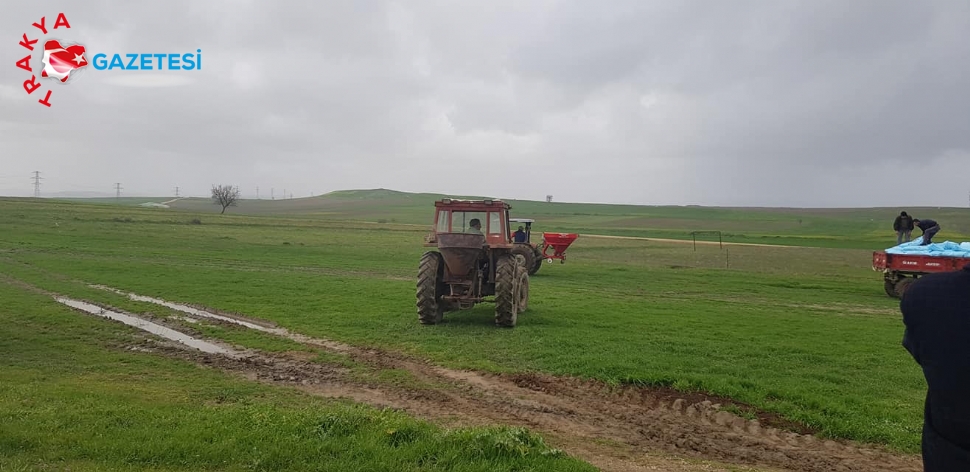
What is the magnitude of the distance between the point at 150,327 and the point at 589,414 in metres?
9.57

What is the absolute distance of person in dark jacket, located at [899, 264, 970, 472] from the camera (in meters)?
2.46

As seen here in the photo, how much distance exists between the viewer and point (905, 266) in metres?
20.1

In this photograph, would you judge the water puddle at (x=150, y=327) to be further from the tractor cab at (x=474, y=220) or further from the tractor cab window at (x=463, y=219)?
the tractor cab window at (x=463, y=219)

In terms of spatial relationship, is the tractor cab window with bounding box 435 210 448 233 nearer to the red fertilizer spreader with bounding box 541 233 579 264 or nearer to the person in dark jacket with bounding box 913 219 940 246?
the red fertilizer spreader with bounding box 541 233 579 264

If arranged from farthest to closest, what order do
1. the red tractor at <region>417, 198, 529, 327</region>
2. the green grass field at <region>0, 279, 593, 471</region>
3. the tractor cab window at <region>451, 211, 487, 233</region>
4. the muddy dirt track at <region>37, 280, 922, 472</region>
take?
the tractor cab window at <region>451, 211, 487, 233</region>
the red tractor at <region>417, 198, 529, 327</region>
the muddy dirt track at <region>37, 280, 922, 472</region>
the green grass field at <region>0, 279, 593, 471</region>

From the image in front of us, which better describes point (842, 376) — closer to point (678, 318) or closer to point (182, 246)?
point (678, 318)

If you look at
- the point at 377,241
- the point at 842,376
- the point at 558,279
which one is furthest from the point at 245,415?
the point at 377,241

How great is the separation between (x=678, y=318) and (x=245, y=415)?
1087cm

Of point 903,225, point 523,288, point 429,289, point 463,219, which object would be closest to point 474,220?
point 463,219

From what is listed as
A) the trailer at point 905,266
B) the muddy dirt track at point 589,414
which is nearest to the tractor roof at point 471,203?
the muddy dirt track at point 589,414

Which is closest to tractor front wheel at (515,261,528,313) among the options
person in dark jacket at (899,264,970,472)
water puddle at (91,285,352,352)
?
water puddle at (91,285,352,352)

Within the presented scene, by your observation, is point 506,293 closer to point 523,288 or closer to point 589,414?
point 523,288

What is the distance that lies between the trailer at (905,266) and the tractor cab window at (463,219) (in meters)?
13.9

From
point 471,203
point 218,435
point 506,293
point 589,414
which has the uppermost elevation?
point 471,203
